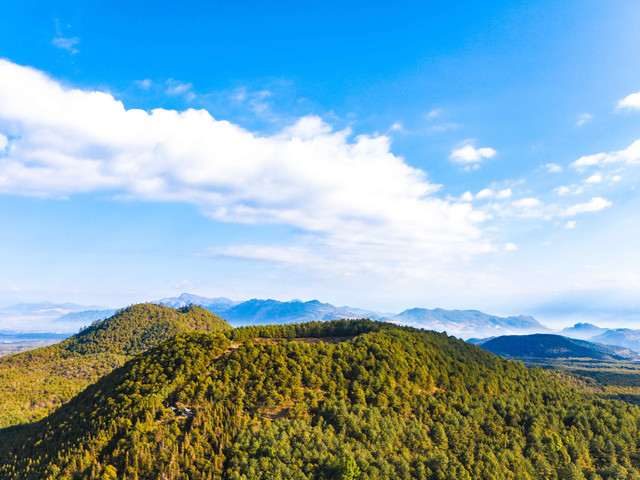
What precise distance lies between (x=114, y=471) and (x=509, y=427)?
97596 millimetres

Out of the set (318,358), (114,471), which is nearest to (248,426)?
(114,471)

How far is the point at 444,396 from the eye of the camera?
98.5m

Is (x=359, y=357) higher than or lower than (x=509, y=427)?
higher

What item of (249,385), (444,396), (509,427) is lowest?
(509,427)

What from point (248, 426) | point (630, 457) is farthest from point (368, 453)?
point (630, 457)

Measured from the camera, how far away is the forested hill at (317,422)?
62812mm

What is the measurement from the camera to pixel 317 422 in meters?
75.8

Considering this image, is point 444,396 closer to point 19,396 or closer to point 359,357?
point 359,357

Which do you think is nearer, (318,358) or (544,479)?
(544,479)

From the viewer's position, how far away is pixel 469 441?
83.2 meters

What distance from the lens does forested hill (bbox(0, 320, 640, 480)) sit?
206 feet

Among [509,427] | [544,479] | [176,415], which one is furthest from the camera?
[509,427]

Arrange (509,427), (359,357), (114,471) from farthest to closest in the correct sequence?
(359,357) → (509,427) → (114,471)

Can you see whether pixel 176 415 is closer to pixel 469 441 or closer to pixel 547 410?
pixel 469 441
